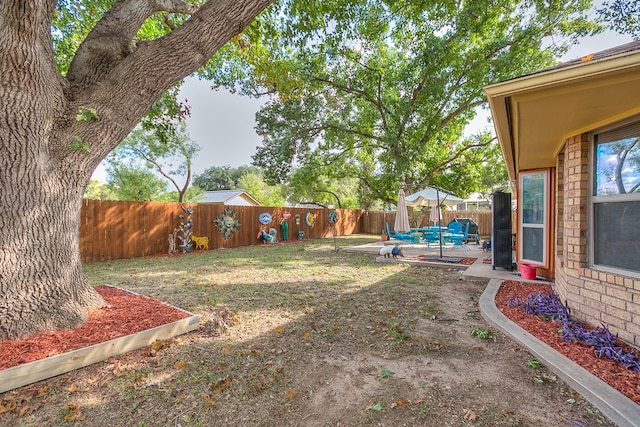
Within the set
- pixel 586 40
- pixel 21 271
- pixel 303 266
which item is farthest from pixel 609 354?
pixel 586 40

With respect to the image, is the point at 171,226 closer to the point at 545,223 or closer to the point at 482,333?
the point at 482,333

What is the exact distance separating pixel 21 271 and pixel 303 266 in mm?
5720

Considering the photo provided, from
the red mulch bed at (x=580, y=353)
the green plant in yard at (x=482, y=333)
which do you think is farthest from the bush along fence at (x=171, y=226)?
the red mulch bed at (x=580, y=353)

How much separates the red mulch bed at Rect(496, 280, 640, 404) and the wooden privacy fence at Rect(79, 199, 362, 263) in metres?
10.0

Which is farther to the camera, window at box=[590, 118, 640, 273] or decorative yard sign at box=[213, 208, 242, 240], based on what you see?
decorative yard sign at box=[213, 208, 242, 240]

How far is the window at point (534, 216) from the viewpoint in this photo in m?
5.63

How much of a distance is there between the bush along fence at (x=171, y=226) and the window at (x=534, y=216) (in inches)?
400

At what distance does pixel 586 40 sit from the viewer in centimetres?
1087

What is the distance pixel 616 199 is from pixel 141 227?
36.5ft

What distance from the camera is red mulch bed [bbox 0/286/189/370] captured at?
245 centimetres

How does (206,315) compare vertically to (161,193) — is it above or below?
below

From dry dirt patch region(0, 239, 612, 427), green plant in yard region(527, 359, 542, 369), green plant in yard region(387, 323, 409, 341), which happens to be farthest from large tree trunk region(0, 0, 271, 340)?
green plant in yard region(527, 359, 542, 369)

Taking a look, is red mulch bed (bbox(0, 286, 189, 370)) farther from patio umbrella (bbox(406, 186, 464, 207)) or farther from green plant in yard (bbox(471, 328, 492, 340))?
patio umbrella (bbox(406, 186, 464, 207))

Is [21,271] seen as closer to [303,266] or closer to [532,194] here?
[303,266]
